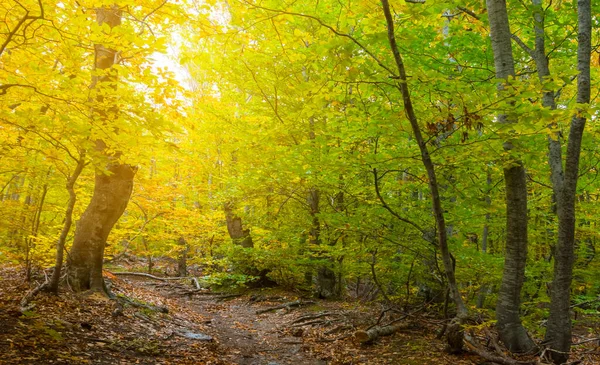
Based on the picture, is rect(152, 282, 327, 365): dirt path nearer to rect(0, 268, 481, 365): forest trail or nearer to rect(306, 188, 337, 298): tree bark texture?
rect(0, 268, 481, 365): forest trail

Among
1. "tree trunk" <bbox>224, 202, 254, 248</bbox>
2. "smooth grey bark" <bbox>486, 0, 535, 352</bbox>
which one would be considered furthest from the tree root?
"smooth grey bark" <bbox>486, 0, 535, 352</bbox>

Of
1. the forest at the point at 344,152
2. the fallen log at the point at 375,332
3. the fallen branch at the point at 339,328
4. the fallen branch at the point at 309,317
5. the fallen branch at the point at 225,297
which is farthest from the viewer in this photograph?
the fallen branch at the point at 225,297

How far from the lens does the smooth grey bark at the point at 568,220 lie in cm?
506

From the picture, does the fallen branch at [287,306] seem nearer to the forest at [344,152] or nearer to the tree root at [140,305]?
the forest at [344,152]

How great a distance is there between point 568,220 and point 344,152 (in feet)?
11.3

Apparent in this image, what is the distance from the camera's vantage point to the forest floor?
4.56m

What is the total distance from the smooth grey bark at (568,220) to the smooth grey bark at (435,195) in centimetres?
135

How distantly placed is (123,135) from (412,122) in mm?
3812

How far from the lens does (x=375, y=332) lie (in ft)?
21.5

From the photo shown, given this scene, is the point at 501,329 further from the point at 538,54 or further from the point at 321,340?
the point at 538,54

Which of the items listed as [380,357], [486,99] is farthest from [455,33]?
[380,357]

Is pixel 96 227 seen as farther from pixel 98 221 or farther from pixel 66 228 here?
pixel 66 228

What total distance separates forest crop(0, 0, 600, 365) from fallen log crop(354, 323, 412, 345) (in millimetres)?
39

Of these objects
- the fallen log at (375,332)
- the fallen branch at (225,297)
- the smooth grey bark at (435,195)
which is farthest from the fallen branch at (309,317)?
the fallen branch at (225,297)
